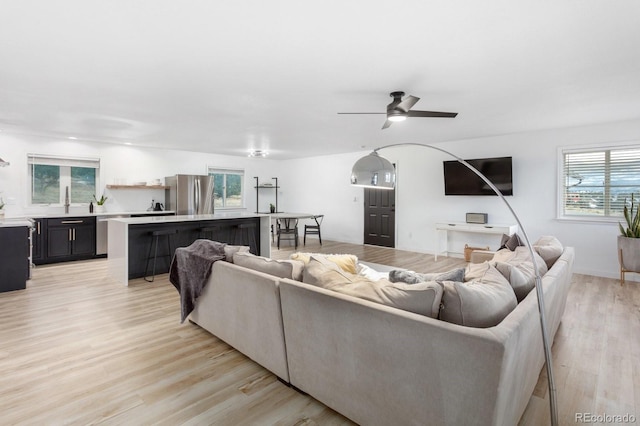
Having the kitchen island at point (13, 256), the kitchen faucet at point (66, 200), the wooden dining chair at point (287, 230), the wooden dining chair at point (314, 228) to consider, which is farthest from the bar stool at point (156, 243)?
the wooden dining chair at point (314, 228)

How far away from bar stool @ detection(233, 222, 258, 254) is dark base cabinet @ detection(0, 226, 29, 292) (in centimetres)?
293

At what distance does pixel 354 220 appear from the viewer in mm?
8430

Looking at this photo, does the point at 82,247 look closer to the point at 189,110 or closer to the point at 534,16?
the point at 189,110

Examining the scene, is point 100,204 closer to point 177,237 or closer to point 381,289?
point 177,237

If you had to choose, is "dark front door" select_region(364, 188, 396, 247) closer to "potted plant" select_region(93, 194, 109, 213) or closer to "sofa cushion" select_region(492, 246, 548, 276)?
"sofa cushion" select_region(492, 246, 548, 276)

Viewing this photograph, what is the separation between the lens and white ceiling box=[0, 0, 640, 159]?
80.7 inches

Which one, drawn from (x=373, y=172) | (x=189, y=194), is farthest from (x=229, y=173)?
(x=373, y=172)

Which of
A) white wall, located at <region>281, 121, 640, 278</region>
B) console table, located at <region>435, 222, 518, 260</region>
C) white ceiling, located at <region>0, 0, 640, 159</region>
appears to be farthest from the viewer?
console table, located at <region>435, 222, 518, 260</region>

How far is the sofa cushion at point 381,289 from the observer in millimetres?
1531

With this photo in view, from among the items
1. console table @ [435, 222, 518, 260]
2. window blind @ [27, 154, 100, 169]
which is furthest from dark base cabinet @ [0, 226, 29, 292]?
console table @ [435, 222, 518, 260]

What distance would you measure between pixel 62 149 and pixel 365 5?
6.83 metres

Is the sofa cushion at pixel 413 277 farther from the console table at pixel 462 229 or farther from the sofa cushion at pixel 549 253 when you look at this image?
A: the console table at pixel 462 229

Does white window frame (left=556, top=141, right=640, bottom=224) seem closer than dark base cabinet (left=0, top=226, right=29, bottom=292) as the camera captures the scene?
No

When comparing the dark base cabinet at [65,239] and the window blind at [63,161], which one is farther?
the window blind at [63,161]
